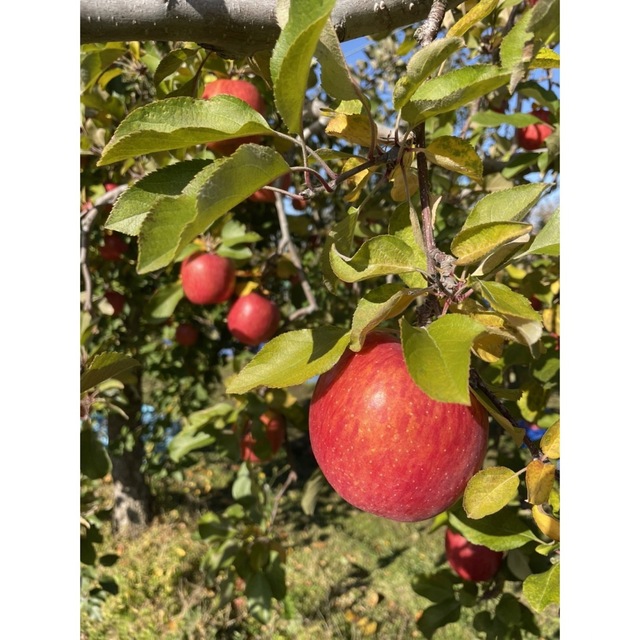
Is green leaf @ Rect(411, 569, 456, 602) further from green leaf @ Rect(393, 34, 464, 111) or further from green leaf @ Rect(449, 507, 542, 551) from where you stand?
green leaf @ Rect(393, 34, 464, 111)

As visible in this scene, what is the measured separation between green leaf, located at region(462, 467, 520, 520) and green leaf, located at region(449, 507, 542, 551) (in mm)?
326

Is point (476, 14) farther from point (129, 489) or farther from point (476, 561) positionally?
point (129, 489)

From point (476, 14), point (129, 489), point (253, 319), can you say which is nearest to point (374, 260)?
point (476, 14)

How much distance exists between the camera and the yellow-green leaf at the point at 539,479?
0.59 metres

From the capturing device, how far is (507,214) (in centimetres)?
56

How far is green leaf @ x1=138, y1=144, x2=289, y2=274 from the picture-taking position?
0.37 m

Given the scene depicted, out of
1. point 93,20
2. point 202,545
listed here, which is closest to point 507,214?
point 93,20

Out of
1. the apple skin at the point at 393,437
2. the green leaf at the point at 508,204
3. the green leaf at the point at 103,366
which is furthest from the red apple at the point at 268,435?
the green leaf at the point at 508,204

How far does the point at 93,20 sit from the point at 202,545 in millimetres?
3215

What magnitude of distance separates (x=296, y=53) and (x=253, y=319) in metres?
1.33

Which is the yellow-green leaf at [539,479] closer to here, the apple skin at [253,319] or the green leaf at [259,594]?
the apple skin at [253,319]

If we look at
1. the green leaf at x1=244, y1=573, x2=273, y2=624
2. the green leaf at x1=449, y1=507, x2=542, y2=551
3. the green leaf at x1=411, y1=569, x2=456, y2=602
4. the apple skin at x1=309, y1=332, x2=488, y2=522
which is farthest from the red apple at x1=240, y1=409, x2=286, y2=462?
the apple skin at x1=309, y1=332, x2=488, y2=522

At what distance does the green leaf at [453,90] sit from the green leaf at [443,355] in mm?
173
